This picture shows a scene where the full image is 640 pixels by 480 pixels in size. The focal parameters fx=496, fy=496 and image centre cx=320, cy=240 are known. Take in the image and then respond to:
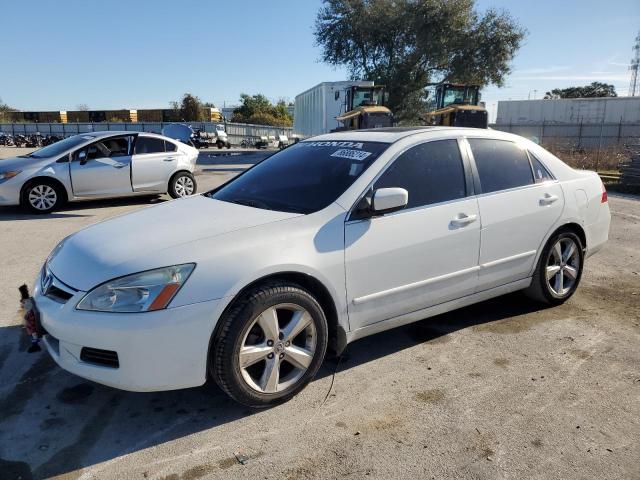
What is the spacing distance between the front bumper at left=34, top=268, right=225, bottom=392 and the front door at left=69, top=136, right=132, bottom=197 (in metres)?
7.16

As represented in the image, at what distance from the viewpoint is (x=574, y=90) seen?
79.6 meters

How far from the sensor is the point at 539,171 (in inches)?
167

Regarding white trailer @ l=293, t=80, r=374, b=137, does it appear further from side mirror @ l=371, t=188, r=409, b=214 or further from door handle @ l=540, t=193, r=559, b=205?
side mirror @ l=371, t=188, r=409, b=214

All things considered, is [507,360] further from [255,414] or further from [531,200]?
[255,414]

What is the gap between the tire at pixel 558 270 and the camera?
13.9ft

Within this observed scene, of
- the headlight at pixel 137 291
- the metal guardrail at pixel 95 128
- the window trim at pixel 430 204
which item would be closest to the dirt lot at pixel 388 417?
the headlight at pixel 137 291

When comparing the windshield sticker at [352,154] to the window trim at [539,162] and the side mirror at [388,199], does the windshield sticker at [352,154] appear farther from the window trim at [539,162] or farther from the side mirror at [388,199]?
the window trim at [539,162]

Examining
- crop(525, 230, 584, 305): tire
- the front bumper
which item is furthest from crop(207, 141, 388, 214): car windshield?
crop(525, 230, 584, 305): tire

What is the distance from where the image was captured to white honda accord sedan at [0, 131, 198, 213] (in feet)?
28.4

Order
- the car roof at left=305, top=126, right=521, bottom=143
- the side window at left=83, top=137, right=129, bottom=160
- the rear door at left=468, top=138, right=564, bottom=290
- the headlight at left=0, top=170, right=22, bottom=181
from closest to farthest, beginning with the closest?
1. the car roof at left=305, top=126, right=521, bottom=143
2. the rear door at left=468, top=138, right=564, bottom=290
3. the headlight at left=0, top=170, right=22, bottom=181
4. the side window at left=83, top=137, right=129, bottom=160

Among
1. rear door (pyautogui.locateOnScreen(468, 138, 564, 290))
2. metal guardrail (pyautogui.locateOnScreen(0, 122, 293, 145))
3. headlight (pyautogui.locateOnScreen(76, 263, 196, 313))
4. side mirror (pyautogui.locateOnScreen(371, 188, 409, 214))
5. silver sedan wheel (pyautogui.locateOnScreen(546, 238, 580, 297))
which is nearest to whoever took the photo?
headlight (pyautogui.locateOnScreen(76, 263, 196, 313))

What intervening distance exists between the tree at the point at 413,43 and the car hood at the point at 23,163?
28578 mm

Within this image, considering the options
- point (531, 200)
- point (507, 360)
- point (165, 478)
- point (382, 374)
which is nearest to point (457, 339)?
point (507, 360)

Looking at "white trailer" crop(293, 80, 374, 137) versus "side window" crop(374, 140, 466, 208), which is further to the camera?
"white trailer" crop(293, 80, 374, 137)
